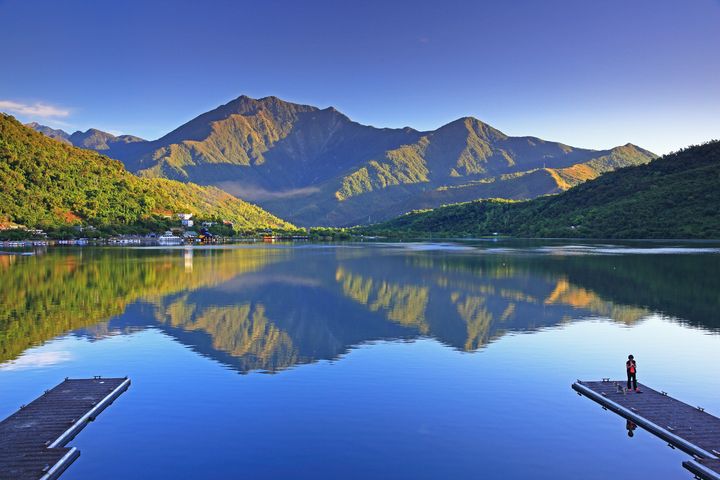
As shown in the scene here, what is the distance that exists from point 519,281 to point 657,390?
40.3m

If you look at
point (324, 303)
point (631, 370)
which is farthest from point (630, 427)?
point (324, 303)

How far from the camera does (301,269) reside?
83.4 metres

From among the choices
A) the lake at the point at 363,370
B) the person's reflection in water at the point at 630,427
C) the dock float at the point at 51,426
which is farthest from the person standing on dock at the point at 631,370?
the dock float at the point at 51,426

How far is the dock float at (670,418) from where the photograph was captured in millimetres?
16203

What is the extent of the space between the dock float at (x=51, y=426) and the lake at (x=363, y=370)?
57 cm

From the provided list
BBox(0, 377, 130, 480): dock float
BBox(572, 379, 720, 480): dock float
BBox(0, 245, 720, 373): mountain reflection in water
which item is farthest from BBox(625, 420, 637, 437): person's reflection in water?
BBox(0, 377, 130, 480): dock float

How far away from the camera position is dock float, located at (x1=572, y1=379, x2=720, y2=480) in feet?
53.2

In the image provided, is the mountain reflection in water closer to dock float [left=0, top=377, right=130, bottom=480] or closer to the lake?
the lake

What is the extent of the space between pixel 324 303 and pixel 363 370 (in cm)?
2206

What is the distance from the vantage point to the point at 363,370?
2711 cm

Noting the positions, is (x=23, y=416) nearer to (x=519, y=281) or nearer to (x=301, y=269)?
(x=519, y=281)

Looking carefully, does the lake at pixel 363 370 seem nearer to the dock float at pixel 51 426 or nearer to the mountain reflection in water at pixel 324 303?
the mountain reflection in water at pixel 324 303

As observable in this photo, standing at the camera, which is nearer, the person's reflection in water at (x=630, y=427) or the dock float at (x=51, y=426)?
the dock float at (x=51, y=426)

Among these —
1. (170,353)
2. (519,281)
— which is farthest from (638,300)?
(170,353)
